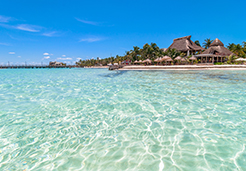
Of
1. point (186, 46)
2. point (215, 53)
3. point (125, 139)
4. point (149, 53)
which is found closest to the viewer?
point (125, 139)

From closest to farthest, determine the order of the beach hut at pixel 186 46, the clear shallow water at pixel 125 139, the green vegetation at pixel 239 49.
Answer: the clear shallow water at pixel 125 139
the green vegetation at pixel 239 49
the beach hut at pixel 186 46

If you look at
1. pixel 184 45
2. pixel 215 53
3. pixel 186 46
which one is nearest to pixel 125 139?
pixel 215 53

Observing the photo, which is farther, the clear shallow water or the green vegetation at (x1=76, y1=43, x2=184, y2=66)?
the green vegetation at (x1=76, y1=43, x2=184, y2=66)

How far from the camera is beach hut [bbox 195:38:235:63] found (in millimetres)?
34078

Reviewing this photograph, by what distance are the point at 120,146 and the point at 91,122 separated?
53.5 inches

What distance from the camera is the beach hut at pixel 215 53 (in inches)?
1342

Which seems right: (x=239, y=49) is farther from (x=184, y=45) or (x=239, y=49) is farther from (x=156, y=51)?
(x=156, y=51)

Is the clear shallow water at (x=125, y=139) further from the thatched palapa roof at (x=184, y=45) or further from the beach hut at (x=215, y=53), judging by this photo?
the thatched palapa roof at (x=184, y=45)

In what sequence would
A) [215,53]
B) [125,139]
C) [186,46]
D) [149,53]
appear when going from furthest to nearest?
[149,53] < [186,46] < [215,53] < [125,139]

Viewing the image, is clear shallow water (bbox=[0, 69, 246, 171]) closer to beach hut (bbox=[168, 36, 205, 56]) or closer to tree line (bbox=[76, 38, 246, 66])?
tree line (bbox=[76, 38, 246, 66])

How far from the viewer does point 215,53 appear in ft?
122

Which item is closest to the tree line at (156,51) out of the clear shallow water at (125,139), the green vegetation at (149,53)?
the green vegetation at (149,53)

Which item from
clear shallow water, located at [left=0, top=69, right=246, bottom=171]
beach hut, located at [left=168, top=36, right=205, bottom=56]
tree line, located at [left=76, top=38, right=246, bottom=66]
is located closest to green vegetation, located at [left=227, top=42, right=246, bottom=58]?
tree line, located at [left=76, top=38, right=246, bottom=66]

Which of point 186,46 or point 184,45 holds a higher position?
point 184,45
